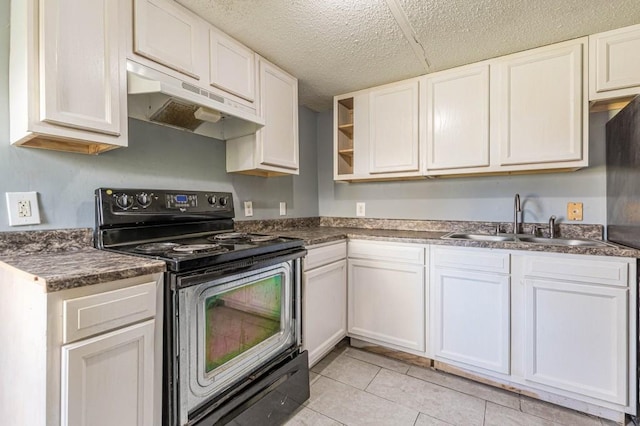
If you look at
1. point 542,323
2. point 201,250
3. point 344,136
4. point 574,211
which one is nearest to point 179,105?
point 201,250

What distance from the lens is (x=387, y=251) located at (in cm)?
211

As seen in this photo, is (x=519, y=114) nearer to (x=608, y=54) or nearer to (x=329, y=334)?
(x=608, y=54)

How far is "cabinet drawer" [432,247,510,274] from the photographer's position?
1.75m

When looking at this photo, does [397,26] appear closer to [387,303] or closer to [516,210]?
[516,210]

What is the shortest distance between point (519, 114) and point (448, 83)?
1.68ft

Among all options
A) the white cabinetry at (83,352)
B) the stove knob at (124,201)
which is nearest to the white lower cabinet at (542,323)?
the white cabinetry at (83,352)

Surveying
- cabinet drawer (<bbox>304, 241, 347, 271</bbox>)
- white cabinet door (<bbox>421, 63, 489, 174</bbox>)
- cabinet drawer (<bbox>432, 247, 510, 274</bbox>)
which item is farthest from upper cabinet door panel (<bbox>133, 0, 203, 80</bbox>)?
cabinet drawer (<bbox>432, 247, 510, 274</bbox>)

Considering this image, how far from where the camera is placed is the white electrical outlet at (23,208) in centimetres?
120

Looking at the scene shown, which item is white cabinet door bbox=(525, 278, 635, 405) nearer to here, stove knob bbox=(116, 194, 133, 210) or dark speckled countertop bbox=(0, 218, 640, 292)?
dark speckled countertop bbox=(0, 218, 640, 292)

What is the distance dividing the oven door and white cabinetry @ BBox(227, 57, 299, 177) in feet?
2.52

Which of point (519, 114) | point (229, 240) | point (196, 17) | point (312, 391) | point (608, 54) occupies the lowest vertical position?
point (312, 391)

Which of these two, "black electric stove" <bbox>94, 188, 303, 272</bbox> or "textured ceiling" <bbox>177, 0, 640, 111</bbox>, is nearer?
"black electric stove" <bbox>94, 188, 303, 272</bbox>

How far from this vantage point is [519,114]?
6.34ft

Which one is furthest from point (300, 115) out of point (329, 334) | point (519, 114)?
point (329, 334)
